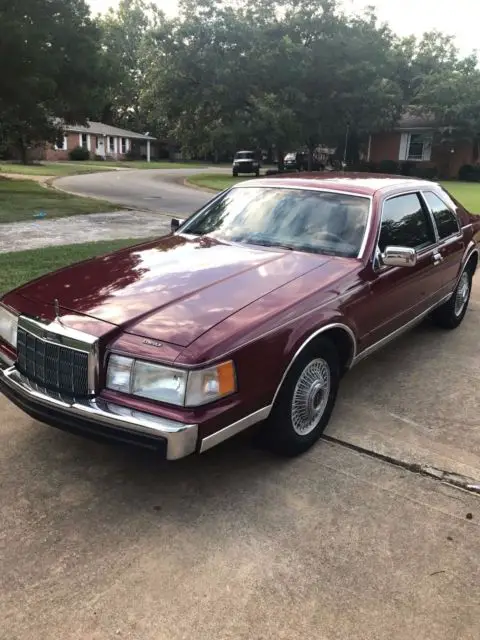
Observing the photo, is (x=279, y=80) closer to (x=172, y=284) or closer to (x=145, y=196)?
(x=145, y=196)

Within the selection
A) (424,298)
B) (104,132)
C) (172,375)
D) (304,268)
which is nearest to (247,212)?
(304,268)

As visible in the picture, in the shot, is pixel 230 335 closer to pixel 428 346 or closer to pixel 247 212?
pixel 247 212

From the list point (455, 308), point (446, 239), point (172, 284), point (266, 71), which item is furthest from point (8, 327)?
point (266, 71)

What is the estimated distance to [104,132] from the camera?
207 ft

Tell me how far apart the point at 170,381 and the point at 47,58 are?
18494 millimetres

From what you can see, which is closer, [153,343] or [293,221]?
[153,343]

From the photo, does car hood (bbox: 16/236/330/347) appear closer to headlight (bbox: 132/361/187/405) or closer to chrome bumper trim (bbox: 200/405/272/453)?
headlight (bbox: 132/361/187/405)

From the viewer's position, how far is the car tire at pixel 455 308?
6023 millimetres

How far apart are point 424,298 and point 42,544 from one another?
3.58 metres

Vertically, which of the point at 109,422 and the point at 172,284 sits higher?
the point at 172,284

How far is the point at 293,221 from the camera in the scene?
4395 mm

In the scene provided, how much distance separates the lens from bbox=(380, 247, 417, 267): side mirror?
3943mm

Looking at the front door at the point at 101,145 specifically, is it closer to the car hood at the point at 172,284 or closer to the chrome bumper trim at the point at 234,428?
the car hood at the point at 172,284

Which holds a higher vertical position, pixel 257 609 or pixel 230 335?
pixel 230 335
